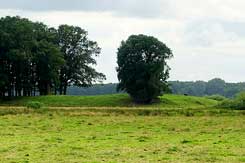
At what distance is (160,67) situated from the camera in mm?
95500

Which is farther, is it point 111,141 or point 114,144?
point 111,141

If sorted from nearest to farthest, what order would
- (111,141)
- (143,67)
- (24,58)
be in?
(111,141)
(24,58)
(143,67)

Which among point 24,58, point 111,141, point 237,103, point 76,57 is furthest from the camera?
point 76,57

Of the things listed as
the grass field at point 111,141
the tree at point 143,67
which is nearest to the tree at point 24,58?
the tree at point 143,67

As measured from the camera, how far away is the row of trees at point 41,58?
95062 millimetres

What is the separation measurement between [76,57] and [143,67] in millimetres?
19157

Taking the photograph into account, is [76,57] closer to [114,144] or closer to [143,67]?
[143,67]

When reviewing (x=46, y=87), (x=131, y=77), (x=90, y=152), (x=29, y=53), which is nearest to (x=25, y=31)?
(x=29, y=53)

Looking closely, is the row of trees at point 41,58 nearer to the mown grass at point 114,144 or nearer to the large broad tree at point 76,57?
the large broad tree at point 76,57

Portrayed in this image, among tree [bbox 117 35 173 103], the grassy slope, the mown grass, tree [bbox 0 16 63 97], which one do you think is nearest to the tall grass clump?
the grassy slope

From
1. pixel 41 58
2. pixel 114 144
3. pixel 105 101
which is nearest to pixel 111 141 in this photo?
pixel 114 144

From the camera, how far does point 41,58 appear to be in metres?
97.7

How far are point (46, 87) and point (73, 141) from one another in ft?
242

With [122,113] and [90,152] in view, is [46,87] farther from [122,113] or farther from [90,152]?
[90,152]
